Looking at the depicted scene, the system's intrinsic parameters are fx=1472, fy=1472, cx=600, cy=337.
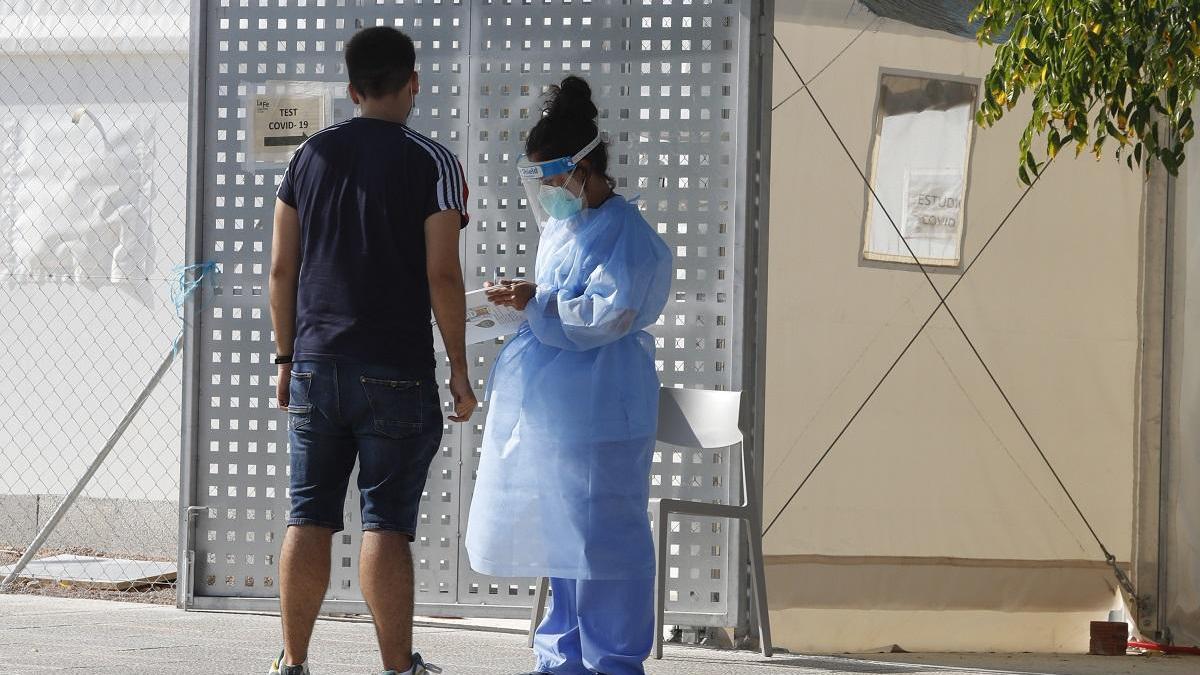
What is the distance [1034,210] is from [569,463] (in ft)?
7.67

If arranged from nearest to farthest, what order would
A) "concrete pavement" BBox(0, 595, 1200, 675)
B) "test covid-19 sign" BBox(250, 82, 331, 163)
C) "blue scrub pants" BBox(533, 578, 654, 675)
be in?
"blue scrub pants" BBox(533, 578, 654, 675) < "concrete pavement" BBox(0, 595, 1200, 675) < "test covid-19 sign" BBox(250, 82, 331, 163)

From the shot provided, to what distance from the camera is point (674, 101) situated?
187 inches

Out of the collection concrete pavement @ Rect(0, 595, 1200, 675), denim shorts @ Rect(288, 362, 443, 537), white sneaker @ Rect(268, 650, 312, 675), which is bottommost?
concrete pavement @ Rect(0, 595, 1200, 675)

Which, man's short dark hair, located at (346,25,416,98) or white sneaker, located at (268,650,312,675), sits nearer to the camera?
white sneaker, located at (268,650,312,675)

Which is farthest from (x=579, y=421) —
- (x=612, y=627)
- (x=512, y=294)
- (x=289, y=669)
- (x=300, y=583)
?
(x=289, y=669)

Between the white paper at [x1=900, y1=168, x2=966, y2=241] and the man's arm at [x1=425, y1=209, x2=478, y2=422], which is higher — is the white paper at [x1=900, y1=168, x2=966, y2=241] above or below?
above

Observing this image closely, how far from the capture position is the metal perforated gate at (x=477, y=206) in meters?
4.72

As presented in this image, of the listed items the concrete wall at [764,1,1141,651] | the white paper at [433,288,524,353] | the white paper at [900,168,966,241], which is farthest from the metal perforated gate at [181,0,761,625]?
the white paper at [433,288,524,353]

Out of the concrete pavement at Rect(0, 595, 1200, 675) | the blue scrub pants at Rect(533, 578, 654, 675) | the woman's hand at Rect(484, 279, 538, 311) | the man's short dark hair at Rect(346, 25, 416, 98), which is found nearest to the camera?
the man's short dark hair at Rect(346, 25, 416, 98)

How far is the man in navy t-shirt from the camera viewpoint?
3.19 meters

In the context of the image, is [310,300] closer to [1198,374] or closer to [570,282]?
[570,282]

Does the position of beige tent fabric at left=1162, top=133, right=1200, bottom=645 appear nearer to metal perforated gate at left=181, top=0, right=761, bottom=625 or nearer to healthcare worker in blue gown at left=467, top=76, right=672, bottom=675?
metal perforated gate at left=181, top=0, right=761, bottom=625

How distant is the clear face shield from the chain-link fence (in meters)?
3.37

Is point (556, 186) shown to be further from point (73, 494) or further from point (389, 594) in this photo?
point (73, 494)
